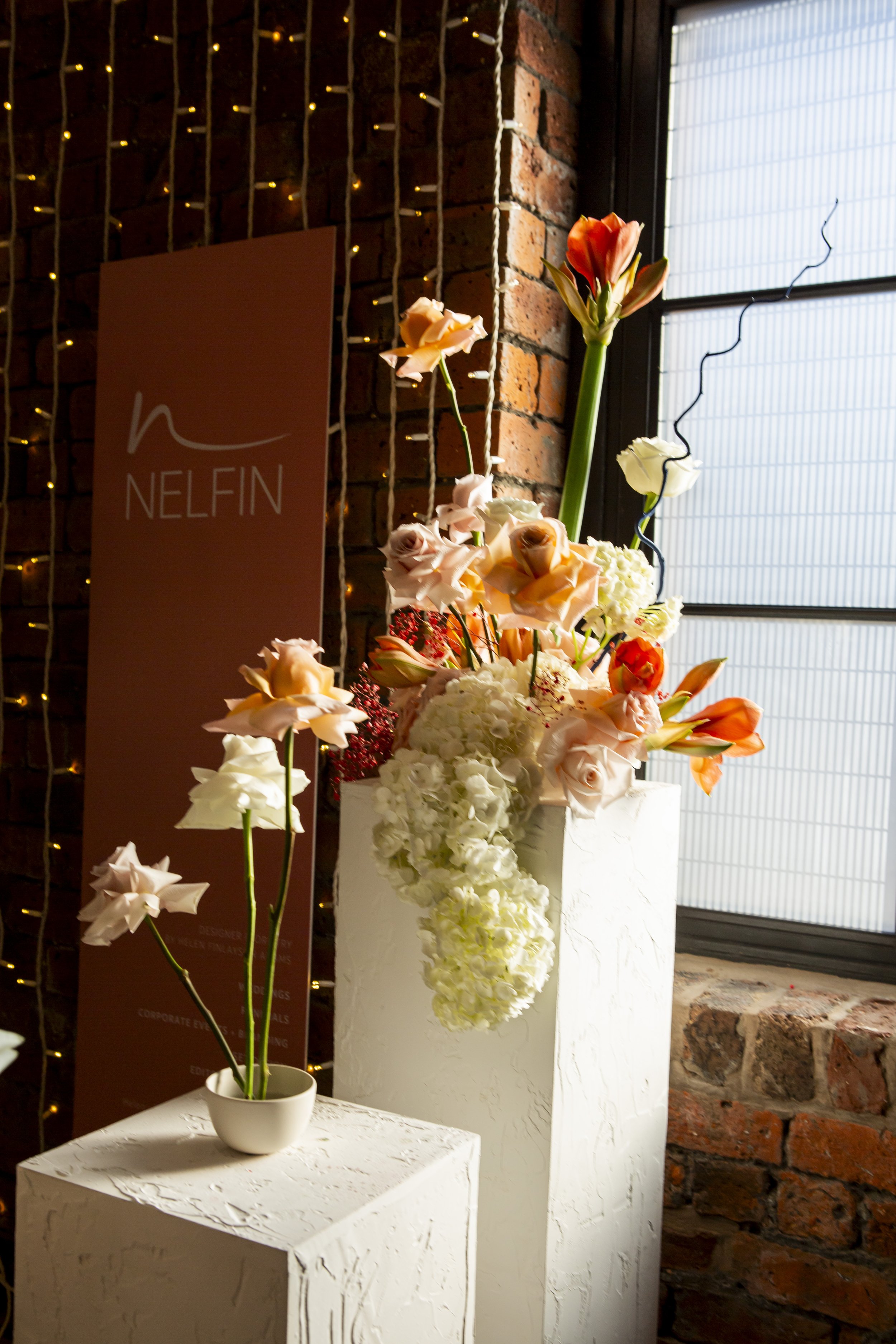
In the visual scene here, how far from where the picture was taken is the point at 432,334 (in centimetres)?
108

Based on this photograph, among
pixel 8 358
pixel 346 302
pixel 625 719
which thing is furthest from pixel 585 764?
pixel 8 358

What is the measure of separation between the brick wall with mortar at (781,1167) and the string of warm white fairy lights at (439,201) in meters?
0.81

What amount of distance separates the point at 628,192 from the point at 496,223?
0.28 m

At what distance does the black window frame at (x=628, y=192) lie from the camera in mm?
1663

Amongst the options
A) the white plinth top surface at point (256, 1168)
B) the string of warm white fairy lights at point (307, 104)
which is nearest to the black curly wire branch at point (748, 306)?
the string of warm white fairy lights at point (307, 104)

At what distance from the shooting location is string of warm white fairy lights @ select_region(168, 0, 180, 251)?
70.6 inches

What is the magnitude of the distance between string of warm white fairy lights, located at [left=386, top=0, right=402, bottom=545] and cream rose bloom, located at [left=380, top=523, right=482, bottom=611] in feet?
1.90

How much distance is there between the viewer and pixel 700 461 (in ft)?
5.34

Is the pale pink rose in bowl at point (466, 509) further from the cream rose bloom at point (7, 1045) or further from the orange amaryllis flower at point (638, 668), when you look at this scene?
the cream rose bloom at point (7, 1045)

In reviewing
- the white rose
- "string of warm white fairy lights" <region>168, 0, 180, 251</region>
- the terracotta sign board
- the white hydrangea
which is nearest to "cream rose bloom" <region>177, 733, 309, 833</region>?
the white hydrangea

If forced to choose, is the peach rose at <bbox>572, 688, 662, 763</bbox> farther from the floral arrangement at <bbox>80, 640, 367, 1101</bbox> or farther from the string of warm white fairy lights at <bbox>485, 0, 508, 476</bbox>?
the string of warm white fairy lights at <bbox>485, 0, 508, 476</bbox>

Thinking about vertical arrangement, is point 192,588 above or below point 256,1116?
above

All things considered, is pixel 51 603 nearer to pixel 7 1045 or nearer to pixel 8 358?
pixel 8 358

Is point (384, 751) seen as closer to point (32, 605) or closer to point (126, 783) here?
point (126, 783)
